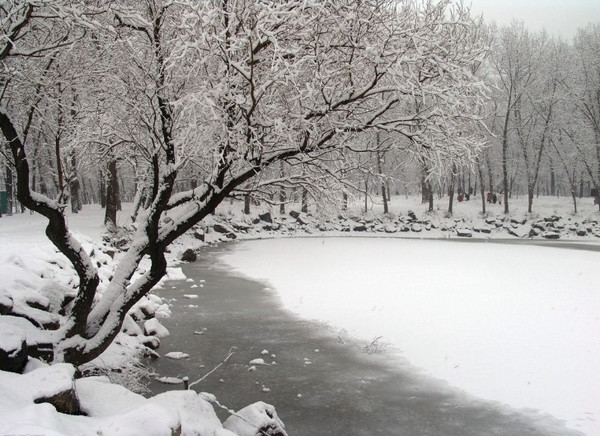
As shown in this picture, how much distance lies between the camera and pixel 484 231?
128 feet

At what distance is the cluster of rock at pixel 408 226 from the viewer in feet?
123

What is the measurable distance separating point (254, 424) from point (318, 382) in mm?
3014

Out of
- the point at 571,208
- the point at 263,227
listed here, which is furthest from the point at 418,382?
the point at 571,208

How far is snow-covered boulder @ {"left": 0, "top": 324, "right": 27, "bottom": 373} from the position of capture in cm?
545

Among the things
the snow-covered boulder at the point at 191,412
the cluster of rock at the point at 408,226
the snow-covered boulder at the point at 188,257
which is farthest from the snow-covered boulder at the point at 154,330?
the cluster of rock at the point at 408,226

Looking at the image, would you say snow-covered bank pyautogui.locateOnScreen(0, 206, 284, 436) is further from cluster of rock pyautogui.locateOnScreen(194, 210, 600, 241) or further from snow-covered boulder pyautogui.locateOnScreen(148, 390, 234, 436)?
cluster of rock pyautogui.locateOnScreen(194, 210, 600, 241)

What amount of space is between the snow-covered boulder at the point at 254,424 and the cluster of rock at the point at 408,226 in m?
29.1

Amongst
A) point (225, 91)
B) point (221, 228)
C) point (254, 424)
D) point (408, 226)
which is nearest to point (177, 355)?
point (254, 424)

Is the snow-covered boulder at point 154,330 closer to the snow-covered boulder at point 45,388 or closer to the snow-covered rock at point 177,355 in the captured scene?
the snow-covered rock at point 177,355

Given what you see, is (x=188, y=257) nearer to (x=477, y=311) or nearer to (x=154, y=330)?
(x=154, y=330)

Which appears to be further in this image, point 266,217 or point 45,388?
point 266,217

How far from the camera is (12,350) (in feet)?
18.2

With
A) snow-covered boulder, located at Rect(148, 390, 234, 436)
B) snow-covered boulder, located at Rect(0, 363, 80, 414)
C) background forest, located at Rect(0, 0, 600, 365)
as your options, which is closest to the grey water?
snow-covered boulder, located at Rect(148, 390, 234, 436)

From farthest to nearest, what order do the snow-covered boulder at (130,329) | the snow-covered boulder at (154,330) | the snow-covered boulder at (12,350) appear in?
the snow-covered boulder at (154,330) < the snow-covered boulder at (130,329) < the snow-covered boulder at (12,350)
